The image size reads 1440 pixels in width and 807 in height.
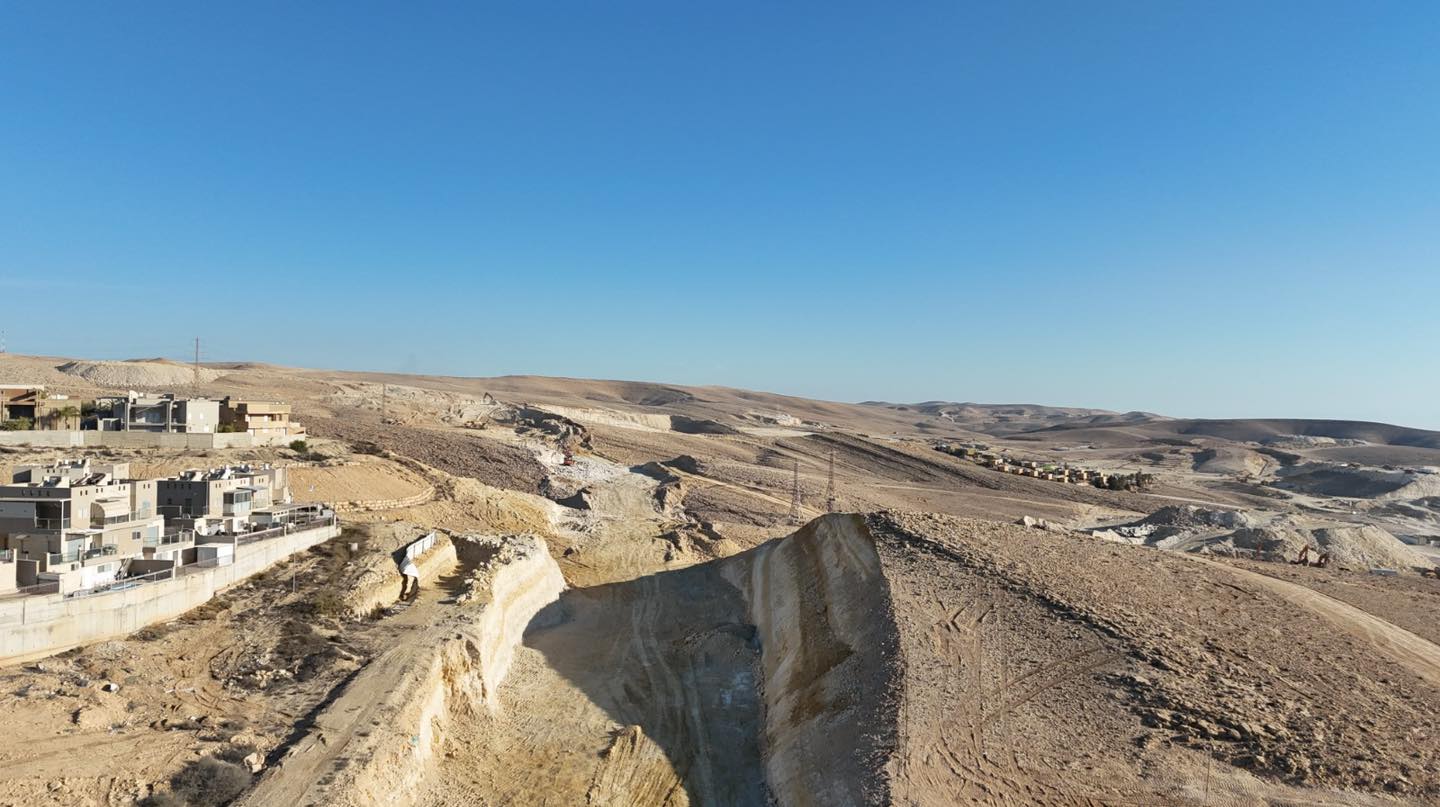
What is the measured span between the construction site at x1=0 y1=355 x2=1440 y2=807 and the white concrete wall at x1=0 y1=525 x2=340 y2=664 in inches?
22.2

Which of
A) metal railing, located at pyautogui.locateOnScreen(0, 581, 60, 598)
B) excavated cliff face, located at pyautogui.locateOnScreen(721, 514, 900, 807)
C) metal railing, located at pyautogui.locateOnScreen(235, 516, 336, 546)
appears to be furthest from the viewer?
metal railing, located at pyautogui.locateOnScreen(235, 516, 336, 546)

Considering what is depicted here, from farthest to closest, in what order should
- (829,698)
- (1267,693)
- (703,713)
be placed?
(703,713), (829,698), (1267,693)

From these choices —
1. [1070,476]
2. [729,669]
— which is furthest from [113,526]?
[1070,476]

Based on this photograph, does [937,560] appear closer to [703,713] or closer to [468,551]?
[703,713]

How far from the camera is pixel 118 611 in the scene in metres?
19.3

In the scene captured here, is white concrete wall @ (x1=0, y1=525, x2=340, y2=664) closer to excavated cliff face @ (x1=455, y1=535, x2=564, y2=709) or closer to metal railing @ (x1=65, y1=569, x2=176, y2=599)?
metal railing @ (x1=65, y1=569, x2=176, y2=599)

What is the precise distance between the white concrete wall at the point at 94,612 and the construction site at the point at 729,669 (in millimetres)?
564

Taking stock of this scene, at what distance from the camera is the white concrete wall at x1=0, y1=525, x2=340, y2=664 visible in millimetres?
17359

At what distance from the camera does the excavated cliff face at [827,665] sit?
15896 millimetres

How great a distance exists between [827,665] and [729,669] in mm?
5695

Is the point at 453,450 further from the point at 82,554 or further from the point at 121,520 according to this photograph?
the point at 82,554

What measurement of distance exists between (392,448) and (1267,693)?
48795mm

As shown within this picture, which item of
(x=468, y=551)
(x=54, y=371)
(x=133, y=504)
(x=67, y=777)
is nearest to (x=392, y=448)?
(x=468, y=551)

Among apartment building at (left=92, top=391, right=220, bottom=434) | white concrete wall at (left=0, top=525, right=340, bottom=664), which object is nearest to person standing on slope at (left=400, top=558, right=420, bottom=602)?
white concrete wall at (left=0, top=525, right=340, bottom=664)
